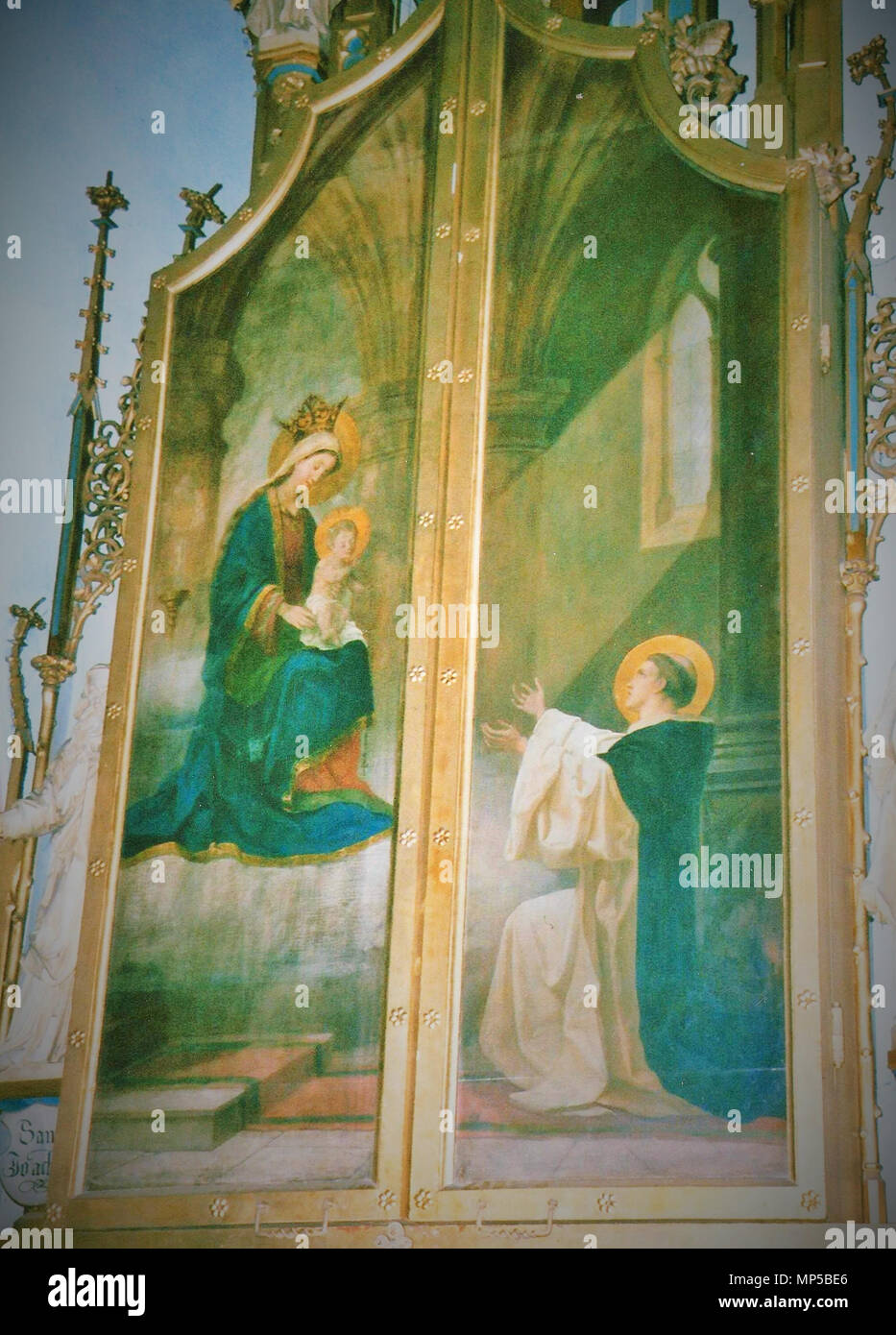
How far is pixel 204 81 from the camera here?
9.23m

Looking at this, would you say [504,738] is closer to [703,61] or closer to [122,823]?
[122,823]

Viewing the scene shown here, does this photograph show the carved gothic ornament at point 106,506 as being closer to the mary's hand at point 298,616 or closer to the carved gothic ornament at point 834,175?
the mary's hand at point 298,616

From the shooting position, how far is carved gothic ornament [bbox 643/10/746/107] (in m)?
8.36

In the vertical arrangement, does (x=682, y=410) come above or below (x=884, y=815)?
above

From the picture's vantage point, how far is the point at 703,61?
8.40m

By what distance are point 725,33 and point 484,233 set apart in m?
1.40

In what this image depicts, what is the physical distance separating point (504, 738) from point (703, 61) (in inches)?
127

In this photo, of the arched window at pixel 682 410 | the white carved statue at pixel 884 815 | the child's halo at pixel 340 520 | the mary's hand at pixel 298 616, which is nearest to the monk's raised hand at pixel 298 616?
the mary's hand at pixel 298 616

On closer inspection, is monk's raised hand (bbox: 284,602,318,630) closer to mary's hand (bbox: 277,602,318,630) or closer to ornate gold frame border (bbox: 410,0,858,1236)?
mary's hand (bbox: 277,602,318,630)

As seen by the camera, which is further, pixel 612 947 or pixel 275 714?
pixel 275 714

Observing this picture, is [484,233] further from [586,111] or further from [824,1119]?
[824,1119]

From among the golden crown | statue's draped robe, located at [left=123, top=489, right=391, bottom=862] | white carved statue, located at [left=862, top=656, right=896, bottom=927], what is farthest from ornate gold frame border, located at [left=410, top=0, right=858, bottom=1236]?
the golden crown

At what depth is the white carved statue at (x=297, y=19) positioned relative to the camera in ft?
29.8

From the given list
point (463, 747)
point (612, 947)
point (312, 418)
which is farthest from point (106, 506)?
point (612, 947)
